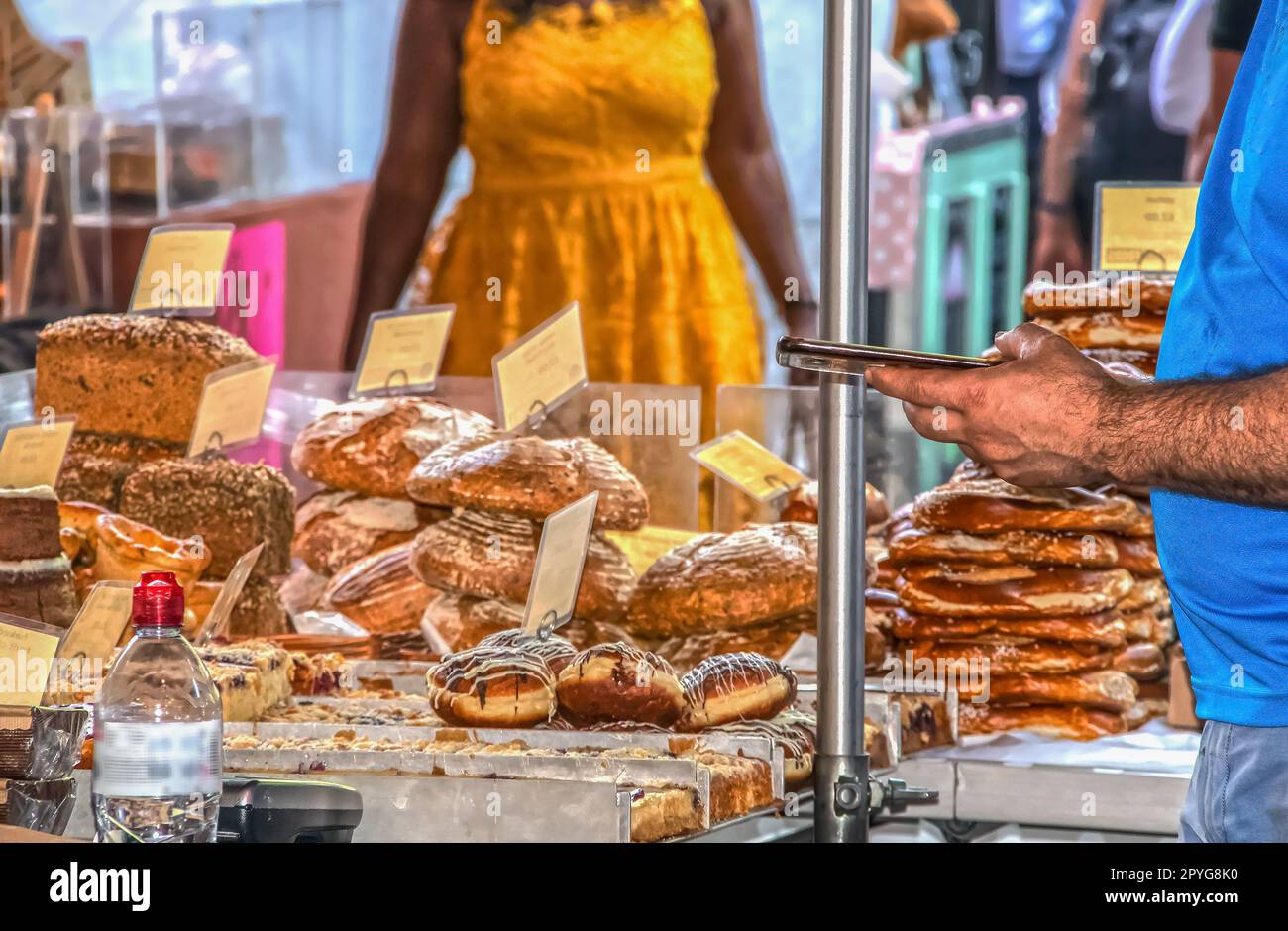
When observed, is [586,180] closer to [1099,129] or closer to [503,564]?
[503,564]

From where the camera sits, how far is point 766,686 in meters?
1.83

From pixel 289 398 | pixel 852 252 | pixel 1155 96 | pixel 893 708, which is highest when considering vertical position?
pixel 1155 96

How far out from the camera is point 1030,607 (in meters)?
2.29

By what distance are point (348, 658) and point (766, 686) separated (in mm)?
628

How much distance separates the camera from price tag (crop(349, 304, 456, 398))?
8.67 feet

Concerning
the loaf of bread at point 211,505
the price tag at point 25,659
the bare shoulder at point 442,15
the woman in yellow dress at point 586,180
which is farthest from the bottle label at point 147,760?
the bare shoulder at point 442,15

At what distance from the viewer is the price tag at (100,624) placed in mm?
1881

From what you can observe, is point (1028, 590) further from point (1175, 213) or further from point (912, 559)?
point (1175, 213)

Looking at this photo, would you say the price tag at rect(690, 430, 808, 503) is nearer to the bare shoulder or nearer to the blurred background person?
the bare shoulder

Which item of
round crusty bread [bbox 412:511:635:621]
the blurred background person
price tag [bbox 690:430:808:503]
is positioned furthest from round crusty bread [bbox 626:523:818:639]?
the blurred background person

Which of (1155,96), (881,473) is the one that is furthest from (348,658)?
(1155,96)

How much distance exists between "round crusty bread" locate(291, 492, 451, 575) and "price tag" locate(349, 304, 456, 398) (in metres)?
0.21

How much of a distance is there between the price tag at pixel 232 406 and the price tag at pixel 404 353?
0.16 meters

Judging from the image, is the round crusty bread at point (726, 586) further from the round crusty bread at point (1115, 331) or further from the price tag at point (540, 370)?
the round crusty bread at point (1115, 331)
